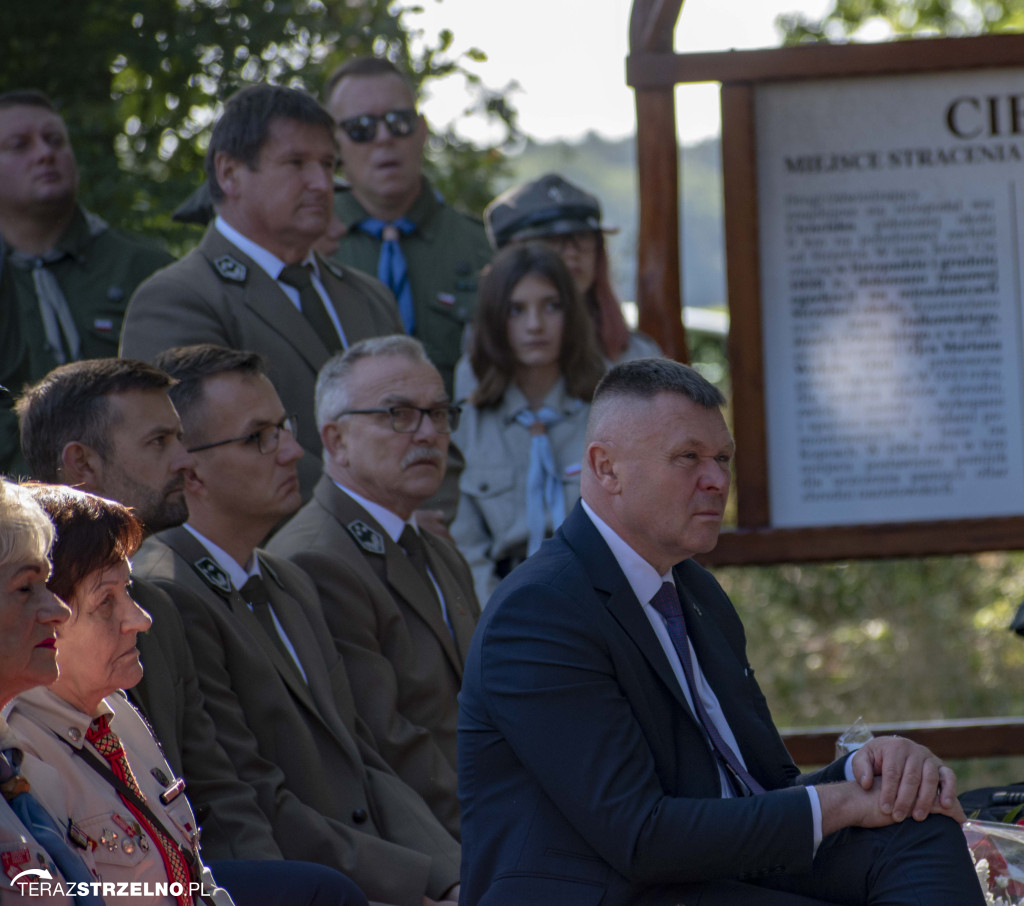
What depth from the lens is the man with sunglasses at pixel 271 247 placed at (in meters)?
4.91

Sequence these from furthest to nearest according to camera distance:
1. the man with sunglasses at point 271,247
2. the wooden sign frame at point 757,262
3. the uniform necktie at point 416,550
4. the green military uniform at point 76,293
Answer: the wooden sign frame at point 757,262 < the green military uniform at point 76,293 < the man with sunglasses at point 271,247 < the uniform necktie at point 416,550

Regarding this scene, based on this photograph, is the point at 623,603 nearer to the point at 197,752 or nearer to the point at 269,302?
the point at 197,752

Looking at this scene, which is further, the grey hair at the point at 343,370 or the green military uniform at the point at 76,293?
the green military uniform at the point at 76,293

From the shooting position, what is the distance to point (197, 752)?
349cm

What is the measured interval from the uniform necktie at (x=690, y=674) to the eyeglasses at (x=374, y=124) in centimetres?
311

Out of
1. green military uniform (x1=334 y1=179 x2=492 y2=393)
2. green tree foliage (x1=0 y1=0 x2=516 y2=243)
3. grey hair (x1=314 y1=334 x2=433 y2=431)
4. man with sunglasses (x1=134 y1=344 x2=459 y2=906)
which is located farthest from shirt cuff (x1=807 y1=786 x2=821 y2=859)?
green tree foliage (x1=0 y1=0 x2=516 y2=243)

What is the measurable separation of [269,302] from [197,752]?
6.15 ft

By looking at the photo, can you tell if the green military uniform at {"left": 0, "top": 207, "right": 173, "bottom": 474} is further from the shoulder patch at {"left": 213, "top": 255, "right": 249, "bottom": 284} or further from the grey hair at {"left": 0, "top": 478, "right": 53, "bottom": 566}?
the grey hair at {"left": 0, "top": 478, "right": 53, "bottom": 566}

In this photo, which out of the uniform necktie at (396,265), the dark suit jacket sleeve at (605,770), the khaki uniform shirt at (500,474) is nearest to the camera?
the dark suit jacket sleeve at (605,770)

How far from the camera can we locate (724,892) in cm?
309

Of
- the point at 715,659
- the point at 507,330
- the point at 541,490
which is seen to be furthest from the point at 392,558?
the point at 507,330

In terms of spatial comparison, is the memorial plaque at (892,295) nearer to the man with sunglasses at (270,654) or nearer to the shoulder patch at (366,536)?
the shoulder patch at (366,536)

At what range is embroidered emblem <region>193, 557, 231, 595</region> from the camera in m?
3.83

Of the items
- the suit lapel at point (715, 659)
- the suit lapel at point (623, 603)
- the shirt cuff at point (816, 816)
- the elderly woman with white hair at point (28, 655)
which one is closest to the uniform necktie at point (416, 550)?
the suit lapel at point (715, 659)
